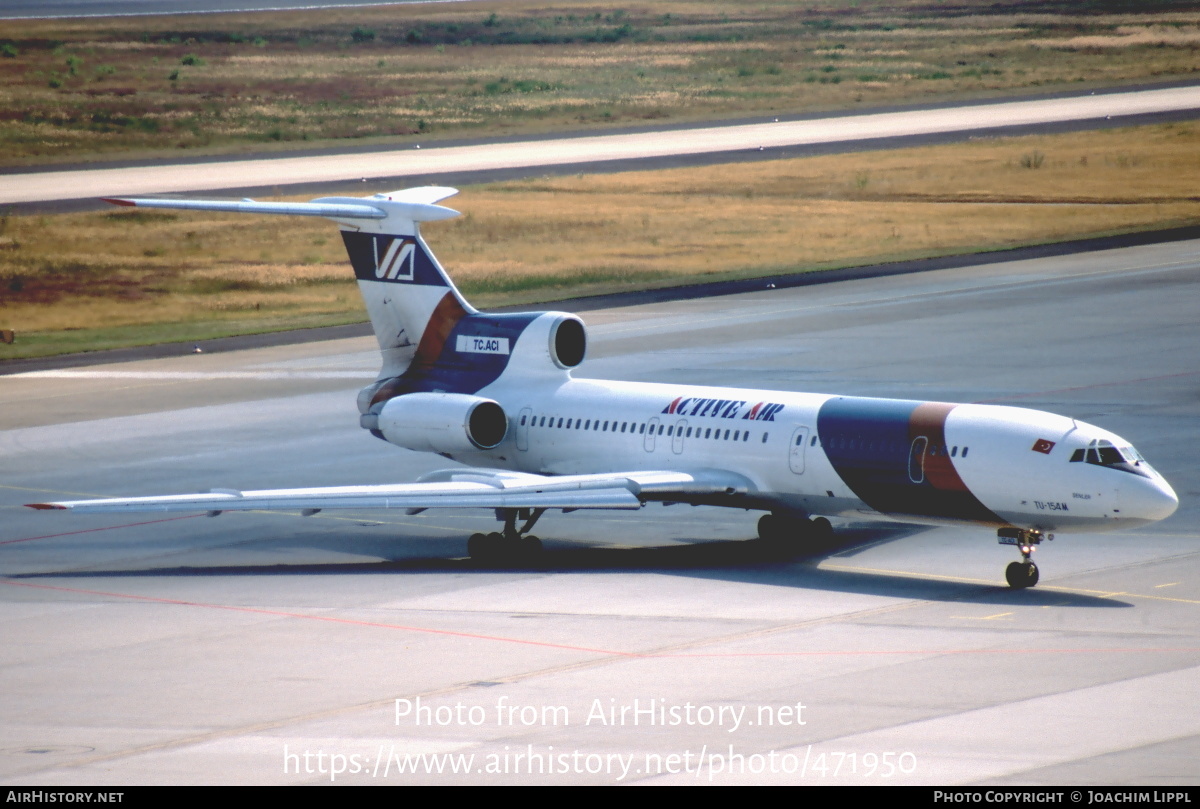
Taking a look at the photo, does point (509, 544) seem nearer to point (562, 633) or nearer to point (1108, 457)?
point (562, 633)

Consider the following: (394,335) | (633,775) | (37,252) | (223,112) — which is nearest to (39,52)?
(223,112)

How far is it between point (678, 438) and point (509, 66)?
11363cm

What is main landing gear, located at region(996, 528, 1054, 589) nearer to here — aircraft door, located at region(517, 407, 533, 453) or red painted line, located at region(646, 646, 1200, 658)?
red painted line, located at region(646, 646, 1200, 658)

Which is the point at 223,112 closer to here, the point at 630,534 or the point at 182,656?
the point at 630,534

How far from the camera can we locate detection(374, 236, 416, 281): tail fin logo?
40.0m

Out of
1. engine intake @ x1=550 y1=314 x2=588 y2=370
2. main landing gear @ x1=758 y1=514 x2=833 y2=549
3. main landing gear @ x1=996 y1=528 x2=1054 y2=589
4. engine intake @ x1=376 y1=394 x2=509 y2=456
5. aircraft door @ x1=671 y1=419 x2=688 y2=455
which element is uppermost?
engine intake @ x1=550 y1=314 x2=588 y2=370

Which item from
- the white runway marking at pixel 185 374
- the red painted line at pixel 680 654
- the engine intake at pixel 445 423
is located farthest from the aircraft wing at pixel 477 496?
the white runway marking at pixel 185 374

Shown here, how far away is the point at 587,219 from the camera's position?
8800 centimetres

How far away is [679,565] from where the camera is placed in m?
34.2

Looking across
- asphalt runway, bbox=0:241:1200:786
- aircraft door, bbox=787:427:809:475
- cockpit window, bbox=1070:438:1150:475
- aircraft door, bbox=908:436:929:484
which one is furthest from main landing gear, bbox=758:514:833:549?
cockpit window, bbox=1070:438:1150:475

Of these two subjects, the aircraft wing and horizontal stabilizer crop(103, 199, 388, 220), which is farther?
horizontal stabilizer crop(103, 199, 388, 220)

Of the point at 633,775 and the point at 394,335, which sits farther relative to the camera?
the point at 394,335

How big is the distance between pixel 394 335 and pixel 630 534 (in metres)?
7.12

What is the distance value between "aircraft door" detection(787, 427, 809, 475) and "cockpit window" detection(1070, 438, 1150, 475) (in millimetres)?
5072
